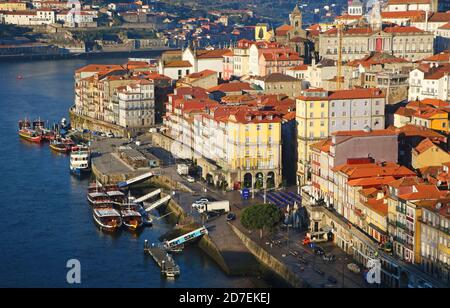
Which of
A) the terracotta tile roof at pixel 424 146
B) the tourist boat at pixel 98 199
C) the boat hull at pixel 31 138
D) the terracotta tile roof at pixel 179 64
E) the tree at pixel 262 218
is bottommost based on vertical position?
the boat hull at pixel 31 138

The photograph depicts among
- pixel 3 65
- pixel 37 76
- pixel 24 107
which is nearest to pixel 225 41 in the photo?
pixel 3 65

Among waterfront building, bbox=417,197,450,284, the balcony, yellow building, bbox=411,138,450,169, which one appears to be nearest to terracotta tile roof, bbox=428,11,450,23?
yellow building, bbox=411,138,450,169

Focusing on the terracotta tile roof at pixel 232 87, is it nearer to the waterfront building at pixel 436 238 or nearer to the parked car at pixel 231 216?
the parked car at pixel 231 216

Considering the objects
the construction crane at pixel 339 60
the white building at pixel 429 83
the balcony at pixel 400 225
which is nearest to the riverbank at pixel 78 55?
the construction crane at pixel 339 60

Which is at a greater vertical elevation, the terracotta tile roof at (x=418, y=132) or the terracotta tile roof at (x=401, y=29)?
the terracotta tile roof at (x=401, y=29)

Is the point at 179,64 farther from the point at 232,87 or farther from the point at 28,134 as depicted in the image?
the point at 28,134
